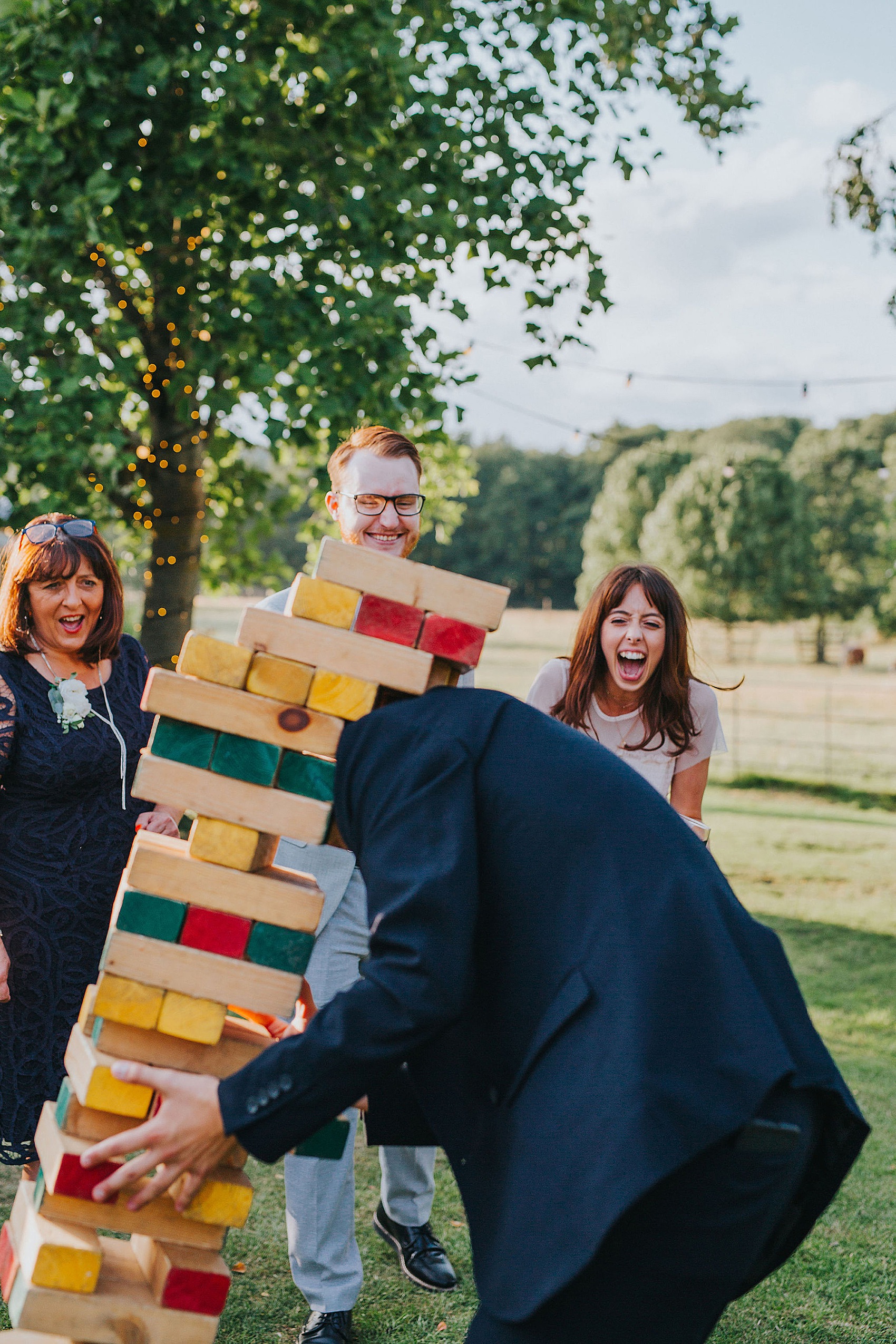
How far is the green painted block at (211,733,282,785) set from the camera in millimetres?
1881

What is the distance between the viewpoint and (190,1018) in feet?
6.21

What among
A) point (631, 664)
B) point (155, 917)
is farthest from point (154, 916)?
point (631, 664)

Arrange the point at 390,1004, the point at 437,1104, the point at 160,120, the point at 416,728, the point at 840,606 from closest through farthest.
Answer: the point at 390,1004 → the point at 416,728 → the point at 437,1104 → the point at 160,120 → the point at 840,606

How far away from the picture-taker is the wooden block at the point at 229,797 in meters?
1.88

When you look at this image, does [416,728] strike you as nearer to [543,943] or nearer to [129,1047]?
[543,943]

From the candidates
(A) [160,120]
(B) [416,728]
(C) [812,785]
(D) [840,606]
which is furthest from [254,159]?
(D) [840,606]

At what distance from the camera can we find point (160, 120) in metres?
6.50

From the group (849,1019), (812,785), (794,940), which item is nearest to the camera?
(849,1019)

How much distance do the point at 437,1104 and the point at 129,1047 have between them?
511mm

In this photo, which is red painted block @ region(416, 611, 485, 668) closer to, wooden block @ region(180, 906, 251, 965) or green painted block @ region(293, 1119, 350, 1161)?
wooden block @ region(180, 906, 251, 965)

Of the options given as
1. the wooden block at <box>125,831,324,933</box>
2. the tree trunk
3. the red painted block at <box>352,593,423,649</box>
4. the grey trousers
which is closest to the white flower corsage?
the grey trousers

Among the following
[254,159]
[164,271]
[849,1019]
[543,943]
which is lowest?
[849,1019]

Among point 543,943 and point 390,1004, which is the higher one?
point 543,943

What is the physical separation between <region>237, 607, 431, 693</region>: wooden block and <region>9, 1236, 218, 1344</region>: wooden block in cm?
107
